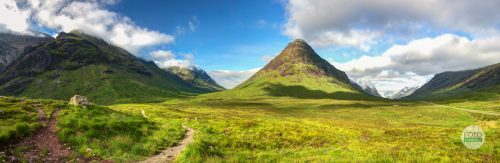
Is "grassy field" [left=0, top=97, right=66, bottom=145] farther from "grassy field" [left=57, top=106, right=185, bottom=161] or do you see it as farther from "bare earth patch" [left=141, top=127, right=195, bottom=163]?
"bare earth patch" [left=141, top=127, right=195, bottom=163]

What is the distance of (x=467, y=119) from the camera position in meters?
81.8

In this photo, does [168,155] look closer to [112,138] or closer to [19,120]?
[112,138]


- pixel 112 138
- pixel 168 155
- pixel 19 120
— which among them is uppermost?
pixel 19 120

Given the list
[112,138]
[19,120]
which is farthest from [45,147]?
[19,120]

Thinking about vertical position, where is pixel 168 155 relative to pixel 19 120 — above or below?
below

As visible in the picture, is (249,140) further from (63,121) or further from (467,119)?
(467,119)

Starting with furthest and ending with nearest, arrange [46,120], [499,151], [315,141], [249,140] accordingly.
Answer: [315,141]
[249,140]
[46,120]
[499,151]

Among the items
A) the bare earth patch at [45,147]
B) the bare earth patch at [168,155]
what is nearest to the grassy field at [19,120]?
the bare earth patch at [45,147]

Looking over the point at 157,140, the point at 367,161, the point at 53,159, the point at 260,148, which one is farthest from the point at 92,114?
the point at 367,161

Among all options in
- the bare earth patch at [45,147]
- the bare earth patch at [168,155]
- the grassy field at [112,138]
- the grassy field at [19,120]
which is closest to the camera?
the bare earth patch at [45,147]

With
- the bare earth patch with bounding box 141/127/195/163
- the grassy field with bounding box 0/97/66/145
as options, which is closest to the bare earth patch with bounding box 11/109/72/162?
the grassy field with bounding box 0/97/66/145

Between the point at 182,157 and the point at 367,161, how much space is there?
10563 mm

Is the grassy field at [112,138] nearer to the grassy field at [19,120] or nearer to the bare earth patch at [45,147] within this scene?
the bare earth patch at [45,147]

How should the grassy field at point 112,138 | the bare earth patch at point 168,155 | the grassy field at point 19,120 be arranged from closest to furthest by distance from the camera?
the bare earth patch at point 168,155, the grassy field at point 112,138, the grassy field at point 19,120
